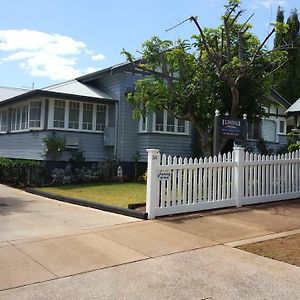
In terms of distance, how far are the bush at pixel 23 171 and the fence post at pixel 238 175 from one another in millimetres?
9205

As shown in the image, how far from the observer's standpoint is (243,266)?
20.1 feet

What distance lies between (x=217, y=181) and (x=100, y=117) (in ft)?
33.7

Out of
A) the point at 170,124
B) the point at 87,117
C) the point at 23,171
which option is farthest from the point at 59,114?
the point at 170,124

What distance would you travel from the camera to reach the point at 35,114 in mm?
19375

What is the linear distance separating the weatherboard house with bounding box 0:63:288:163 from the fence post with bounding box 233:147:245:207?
8.68m


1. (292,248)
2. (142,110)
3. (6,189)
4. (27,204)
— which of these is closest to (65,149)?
(6,189)

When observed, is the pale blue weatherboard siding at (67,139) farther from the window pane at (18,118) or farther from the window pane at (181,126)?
the window pane at (181,126)

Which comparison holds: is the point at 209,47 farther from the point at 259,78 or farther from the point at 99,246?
the point at 99,246

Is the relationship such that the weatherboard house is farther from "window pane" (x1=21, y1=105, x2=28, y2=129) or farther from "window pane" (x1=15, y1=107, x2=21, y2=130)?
"window pane" (x1=15, y1=107, x2=21, y2=130)

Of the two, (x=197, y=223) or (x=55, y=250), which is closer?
(x=55, y=250)

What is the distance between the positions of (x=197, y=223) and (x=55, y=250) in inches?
127

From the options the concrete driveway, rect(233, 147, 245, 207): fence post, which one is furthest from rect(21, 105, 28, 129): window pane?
rect(233, 147, 245, 207): fence post

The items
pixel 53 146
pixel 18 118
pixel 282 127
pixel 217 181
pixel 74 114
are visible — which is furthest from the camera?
pixel 282 127

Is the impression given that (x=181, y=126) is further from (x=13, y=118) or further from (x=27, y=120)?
(x=13, y=118)
